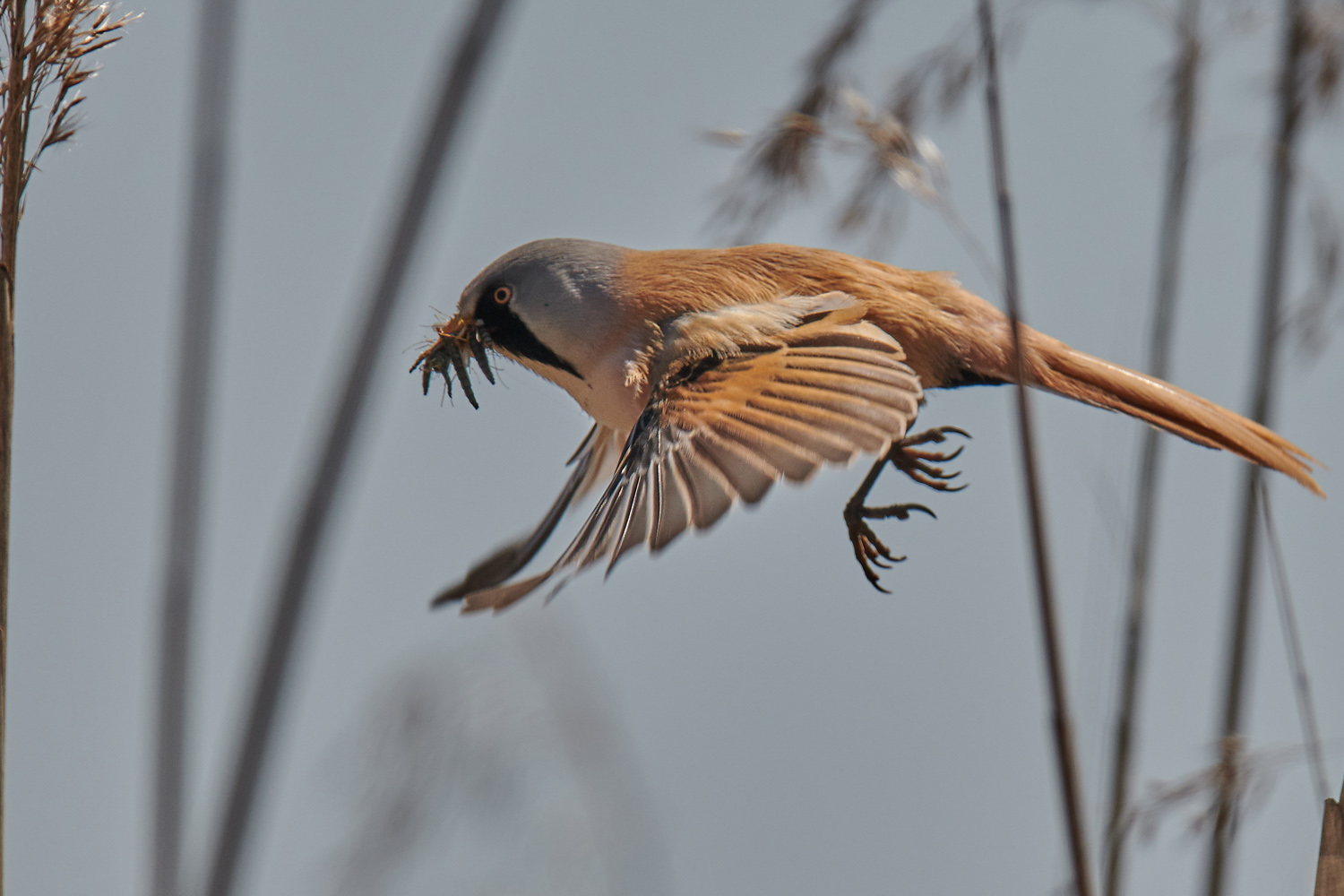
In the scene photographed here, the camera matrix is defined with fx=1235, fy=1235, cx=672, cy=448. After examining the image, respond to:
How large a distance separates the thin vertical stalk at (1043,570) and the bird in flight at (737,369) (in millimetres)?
257

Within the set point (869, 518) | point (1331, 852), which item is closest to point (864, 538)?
point (869, 518)

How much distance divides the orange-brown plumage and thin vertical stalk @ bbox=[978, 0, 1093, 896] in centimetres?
53

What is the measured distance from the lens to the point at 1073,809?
853 mm

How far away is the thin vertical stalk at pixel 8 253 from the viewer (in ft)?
2.05

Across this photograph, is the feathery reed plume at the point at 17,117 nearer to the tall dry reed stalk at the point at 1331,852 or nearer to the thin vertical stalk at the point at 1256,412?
the tall dry reed stalk at the point at 1331,852

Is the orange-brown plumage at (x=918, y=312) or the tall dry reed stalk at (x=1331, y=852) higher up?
the orange-brown plumage at (x=918, y=312)

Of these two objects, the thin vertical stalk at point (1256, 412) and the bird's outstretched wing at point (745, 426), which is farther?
the thin vertical stalk at point (1256, 412)

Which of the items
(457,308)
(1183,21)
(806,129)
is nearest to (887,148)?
(806,129)

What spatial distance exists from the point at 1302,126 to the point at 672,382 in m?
1.15

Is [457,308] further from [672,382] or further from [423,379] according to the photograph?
[672,382]

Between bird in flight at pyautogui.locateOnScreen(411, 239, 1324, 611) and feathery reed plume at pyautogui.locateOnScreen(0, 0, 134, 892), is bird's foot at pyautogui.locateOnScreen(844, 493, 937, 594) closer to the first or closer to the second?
bird in flight at pyautogui.locateOnScreen(411, 239, 1324, 611)

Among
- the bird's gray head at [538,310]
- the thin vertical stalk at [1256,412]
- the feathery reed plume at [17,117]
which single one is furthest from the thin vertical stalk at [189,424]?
the thin vertical stalk at [1256,412]

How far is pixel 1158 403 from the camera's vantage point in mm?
1367

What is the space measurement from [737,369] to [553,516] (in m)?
0.36
